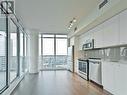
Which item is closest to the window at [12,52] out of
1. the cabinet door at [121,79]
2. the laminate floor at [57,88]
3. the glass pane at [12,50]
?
the glass pane at [12,50]

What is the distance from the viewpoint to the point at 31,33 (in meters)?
10.5

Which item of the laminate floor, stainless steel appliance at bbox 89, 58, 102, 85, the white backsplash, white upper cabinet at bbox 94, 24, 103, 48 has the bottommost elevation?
the laminate floor

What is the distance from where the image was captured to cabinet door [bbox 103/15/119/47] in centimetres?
471

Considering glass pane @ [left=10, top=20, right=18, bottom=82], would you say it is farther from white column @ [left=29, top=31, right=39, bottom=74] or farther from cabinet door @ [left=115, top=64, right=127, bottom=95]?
cabinet door @ [left=115, top=64, right=127, bottom=95]

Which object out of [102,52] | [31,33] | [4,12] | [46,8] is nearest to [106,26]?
[102,52]

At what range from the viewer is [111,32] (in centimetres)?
509

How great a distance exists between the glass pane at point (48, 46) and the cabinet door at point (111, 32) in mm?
7314

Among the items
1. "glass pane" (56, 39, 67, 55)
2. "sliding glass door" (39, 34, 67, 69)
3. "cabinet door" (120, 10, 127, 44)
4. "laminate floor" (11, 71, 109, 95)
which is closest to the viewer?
"cabinet door" (120, 10, 127, 44)

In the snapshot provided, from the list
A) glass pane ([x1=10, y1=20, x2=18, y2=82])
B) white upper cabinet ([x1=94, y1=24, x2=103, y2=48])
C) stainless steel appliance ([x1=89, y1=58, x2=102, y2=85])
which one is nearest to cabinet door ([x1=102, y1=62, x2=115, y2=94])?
stainless steel appliance ([x1=89, y1=58, x2=102, y2=85])

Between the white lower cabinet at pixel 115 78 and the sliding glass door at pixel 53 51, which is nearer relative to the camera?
the white lower cabinet at pixel 115 78

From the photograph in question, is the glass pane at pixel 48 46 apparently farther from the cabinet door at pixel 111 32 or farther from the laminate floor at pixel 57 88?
the cabinet door at pixel 111 32

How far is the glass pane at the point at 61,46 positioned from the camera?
41.6 ft

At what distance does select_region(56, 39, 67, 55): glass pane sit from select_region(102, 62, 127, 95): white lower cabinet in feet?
24.7

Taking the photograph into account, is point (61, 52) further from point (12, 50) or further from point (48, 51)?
point (12, 50)
